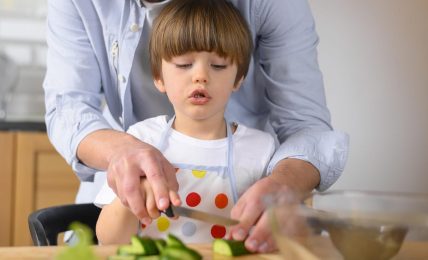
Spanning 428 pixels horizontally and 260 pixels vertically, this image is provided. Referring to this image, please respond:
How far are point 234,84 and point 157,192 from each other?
1.38ft

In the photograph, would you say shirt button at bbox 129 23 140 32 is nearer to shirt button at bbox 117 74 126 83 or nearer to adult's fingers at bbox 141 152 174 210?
shirt button at bbox 117 74 126 83

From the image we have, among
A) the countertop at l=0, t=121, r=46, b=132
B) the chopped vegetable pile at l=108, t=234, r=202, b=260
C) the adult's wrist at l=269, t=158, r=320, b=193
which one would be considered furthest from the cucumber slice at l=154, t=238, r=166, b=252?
the countertop at l=0, t=121, r=46, b=132

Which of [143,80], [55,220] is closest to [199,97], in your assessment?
[143,80]

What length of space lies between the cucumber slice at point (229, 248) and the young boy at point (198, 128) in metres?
0.29

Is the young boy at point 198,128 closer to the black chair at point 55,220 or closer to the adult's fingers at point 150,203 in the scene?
the black chair at point 55,220

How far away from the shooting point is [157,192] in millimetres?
964

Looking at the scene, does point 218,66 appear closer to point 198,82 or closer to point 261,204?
point 198,82

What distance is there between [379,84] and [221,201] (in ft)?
3.40

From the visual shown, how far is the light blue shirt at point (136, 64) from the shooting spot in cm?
139

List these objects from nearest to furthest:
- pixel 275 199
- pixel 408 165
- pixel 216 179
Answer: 1. pixel 275 199
2. pixel 216 179
3. pixel 408 165

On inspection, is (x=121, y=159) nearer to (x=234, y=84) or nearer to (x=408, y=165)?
(x=234, y=84)

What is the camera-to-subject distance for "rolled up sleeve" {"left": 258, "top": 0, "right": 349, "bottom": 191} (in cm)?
139

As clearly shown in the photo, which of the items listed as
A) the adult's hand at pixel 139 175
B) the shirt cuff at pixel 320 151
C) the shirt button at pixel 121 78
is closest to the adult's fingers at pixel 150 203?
the adult's hand at pixel 139 175

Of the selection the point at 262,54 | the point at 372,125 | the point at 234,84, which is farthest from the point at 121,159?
the point at 372,125
